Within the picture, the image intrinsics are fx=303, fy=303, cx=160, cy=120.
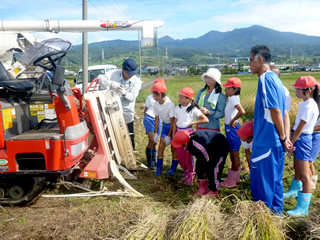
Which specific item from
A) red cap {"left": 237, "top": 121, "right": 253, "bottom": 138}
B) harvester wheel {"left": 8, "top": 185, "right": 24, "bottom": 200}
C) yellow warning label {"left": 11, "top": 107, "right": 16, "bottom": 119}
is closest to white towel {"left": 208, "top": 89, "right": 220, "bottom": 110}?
red cap {"left": 237, "top": 121, "right": 253, "bottom": 138}

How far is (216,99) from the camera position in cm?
472

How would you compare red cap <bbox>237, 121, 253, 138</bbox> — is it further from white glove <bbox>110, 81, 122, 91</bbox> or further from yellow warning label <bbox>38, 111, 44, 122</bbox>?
Answer: yellow warning label <bbox>38, 111, 44, 122</bbox>

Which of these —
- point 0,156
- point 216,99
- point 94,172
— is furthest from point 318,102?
point 0,156

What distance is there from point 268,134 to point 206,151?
1.06 m

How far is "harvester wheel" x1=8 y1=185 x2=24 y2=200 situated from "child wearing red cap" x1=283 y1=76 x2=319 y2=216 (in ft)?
11.6

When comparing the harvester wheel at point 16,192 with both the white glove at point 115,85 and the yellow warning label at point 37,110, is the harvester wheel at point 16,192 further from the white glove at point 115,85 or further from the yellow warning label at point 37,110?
the white glove at point 115,85

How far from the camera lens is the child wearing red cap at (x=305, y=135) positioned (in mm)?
3719

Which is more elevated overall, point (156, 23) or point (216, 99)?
point (156, 23)

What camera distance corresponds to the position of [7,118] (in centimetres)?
393

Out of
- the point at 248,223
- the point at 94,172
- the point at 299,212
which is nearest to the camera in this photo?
the point at 248,223

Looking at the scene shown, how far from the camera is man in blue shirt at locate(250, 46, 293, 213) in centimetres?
324

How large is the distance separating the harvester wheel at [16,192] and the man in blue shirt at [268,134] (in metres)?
3.07

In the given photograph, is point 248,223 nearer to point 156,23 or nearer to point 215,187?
point 215,187

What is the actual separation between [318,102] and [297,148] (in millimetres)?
703
